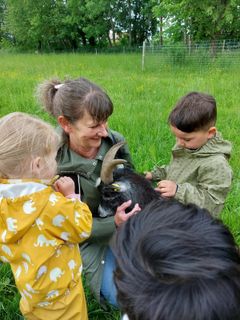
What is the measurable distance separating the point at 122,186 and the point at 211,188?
1.74 feet

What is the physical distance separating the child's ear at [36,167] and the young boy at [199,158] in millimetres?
820

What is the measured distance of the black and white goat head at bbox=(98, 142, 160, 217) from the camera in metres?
2.28

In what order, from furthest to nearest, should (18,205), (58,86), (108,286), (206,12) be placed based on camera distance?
1. (206,12)
2. (58,86)
3. (108,286)
4. (18,205)

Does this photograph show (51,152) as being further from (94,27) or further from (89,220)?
(94,27)

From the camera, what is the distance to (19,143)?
5.62 feet

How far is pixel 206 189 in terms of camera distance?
7.78 ft

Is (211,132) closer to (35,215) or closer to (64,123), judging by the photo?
(64,123)

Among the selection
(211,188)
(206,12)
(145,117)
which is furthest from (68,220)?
(206,12)

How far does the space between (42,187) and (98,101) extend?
93 cm

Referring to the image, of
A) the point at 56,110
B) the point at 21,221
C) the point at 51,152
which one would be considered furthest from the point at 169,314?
the point at 56,110

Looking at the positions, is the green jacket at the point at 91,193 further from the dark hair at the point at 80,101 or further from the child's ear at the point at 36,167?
the child's ear at the point at 36,167

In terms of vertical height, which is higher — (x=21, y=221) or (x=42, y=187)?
(x=42, y=187)

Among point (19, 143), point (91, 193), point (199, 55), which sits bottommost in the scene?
point (199, 55)

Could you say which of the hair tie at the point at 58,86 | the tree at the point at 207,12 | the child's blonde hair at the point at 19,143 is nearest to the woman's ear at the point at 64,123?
the hair tie at the point at 58,86
